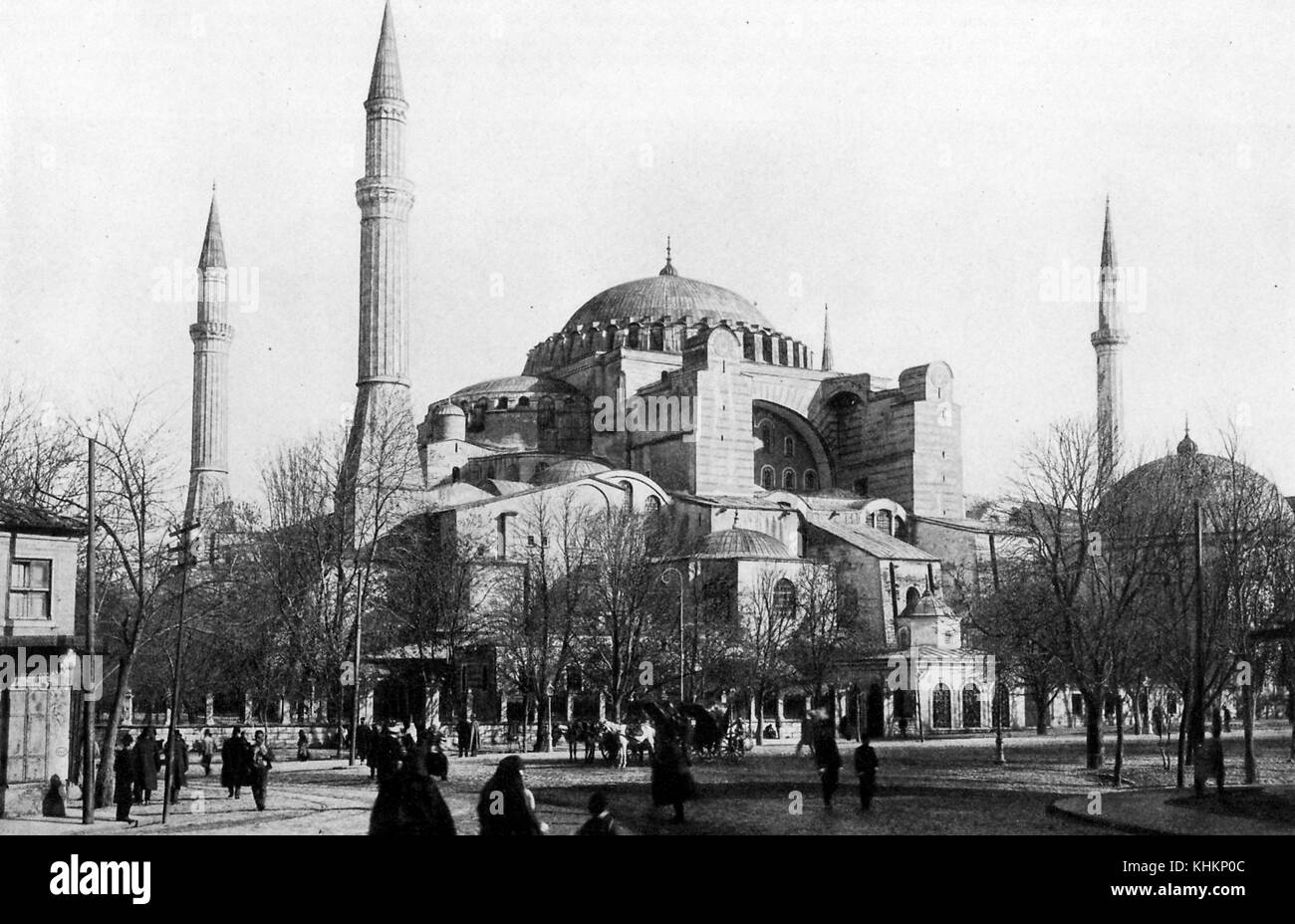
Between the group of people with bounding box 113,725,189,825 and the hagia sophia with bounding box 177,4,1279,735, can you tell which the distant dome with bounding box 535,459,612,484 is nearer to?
the hagia sophia with bounding box 177,4,1279,735

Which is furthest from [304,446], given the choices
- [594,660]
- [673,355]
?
[673,355]

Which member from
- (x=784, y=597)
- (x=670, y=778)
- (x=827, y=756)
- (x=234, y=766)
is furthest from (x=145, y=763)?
(x=784, y=597)

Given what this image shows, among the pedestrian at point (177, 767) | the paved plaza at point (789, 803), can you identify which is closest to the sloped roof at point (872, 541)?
the paved plaza at point (789, 803)

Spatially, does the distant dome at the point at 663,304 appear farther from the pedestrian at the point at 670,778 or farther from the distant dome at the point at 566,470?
the pedestrian at the point at 670,778

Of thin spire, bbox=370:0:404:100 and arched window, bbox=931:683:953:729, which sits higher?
thin spire, bbox=370:0:404:100

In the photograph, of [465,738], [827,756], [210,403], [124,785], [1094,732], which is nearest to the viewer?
[827,756]

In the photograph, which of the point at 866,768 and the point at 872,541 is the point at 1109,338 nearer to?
the point at 872,541

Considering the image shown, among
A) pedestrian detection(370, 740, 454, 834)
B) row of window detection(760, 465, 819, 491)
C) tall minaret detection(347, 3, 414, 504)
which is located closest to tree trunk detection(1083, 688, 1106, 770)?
pedestrian detection(370, 740, 454, 834)
